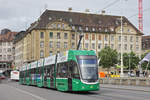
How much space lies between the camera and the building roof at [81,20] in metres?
87.3

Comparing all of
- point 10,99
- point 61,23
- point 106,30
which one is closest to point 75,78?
point 10,99

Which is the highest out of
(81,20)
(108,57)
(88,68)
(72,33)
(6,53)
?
(81,20)

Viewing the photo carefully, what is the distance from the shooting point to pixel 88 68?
71.9 feet

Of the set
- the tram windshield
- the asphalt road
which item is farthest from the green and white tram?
the asphalt road

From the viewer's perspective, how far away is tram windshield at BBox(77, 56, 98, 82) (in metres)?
21.7

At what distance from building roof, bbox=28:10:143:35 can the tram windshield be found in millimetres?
64250

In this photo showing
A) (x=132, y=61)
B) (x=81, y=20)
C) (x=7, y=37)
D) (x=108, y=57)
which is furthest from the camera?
(x=7, y=37)

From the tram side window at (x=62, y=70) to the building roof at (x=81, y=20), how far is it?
60.8 m

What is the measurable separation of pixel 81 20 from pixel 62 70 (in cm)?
6821

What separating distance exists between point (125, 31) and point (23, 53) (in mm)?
33806

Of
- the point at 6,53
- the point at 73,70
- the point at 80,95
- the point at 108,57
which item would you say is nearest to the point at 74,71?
the point at 73,70

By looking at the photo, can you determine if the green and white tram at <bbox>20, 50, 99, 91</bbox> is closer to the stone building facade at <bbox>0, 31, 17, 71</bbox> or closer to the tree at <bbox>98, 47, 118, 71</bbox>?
the tree at <bbox>98, 47, 118, 71</bbox>

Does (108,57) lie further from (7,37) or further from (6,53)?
(7,37)

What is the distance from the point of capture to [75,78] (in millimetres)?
22000
